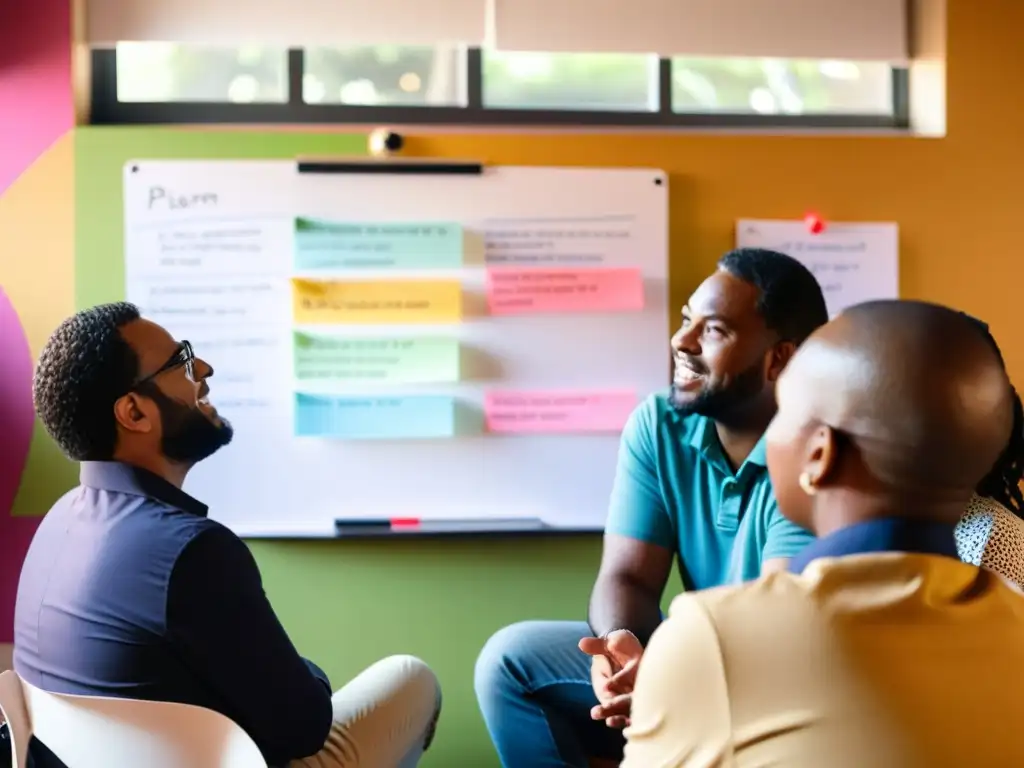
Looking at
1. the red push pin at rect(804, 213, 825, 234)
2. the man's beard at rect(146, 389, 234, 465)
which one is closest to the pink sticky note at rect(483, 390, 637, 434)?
the red push pin at rect(804, 213, 825, 234)

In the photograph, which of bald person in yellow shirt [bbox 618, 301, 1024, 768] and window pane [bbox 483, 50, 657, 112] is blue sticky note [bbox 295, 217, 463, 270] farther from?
bald person in yellow shirt [bbox 618, 301, 1024, 768]

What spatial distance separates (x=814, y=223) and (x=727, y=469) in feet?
3.11

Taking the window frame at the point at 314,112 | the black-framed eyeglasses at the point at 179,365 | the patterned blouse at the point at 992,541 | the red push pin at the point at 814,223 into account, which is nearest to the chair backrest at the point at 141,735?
the black-framed eyeglasses at the point at 179,365

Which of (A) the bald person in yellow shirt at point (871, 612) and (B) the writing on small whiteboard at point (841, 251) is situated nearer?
(A) the bald person in yellow shirt at point (871, 612)

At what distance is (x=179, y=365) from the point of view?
63.2 inches

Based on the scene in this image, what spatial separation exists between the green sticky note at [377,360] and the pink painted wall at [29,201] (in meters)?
0.61

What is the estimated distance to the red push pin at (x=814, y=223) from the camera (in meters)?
2.49

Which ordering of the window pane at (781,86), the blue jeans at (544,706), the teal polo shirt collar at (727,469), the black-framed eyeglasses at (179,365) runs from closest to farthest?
the black-framed eyeglasses at (179,365) < the teal polo shirt collar at (727,469) < the blue jeans at (544,706) < the window pane at (781,86)

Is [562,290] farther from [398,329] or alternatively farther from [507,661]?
[507,661]

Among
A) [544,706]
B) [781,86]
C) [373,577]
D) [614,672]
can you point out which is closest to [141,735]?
[614,672]

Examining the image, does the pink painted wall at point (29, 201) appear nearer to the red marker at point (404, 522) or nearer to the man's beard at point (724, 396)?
the red marker at point (404, 522)

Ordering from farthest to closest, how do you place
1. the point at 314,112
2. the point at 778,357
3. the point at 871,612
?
the point at 314,112, the point at 778,357, the point at 871,612

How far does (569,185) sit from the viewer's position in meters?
2.43

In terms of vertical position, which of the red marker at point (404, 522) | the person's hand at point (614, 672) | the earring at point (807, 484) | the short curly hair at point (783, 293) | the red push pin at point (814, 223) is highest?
the red push pin at point (814, 223)
